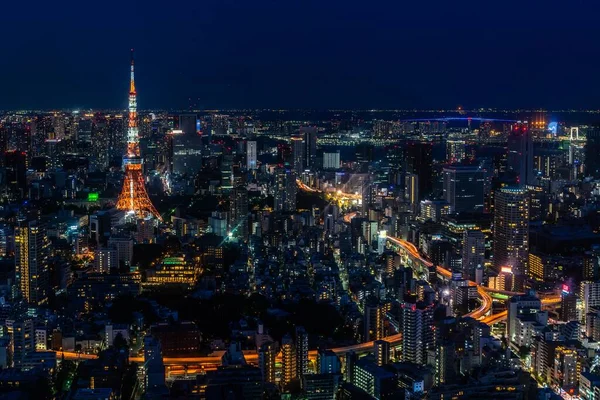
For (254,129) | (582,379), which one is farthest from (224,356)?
(254,129)

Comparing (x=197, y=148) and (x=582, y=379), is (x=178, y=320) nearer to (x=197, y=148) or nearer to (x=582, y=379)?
(x=582, y=379)

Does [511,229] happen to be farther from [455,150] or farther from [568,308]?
[455,150]

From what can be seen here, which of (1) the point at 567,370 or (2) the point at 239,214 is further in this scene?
(2) the point at 239,214

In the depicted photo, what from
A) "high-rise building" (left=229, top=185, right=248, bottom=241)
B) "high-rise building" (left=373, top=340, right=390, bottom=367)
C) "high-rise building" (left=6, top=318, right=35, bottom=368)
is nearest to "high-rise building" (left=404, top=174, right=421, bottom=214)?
"high-rise building" (left=229, top=185, right=248, bottom=241)

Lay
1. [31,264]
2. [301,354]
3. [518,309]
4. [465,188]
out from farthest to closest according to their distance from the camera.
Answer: [465,188] → [31,264] → [518,309] → [301,354]

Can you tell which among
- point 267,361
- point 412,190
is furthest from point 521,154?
point 267,361

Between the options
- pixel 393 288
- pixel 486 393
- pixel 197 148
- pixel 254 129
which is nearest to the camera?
pixel 486 393

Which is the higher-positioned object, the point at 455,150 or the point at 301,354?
the point at 455,150
